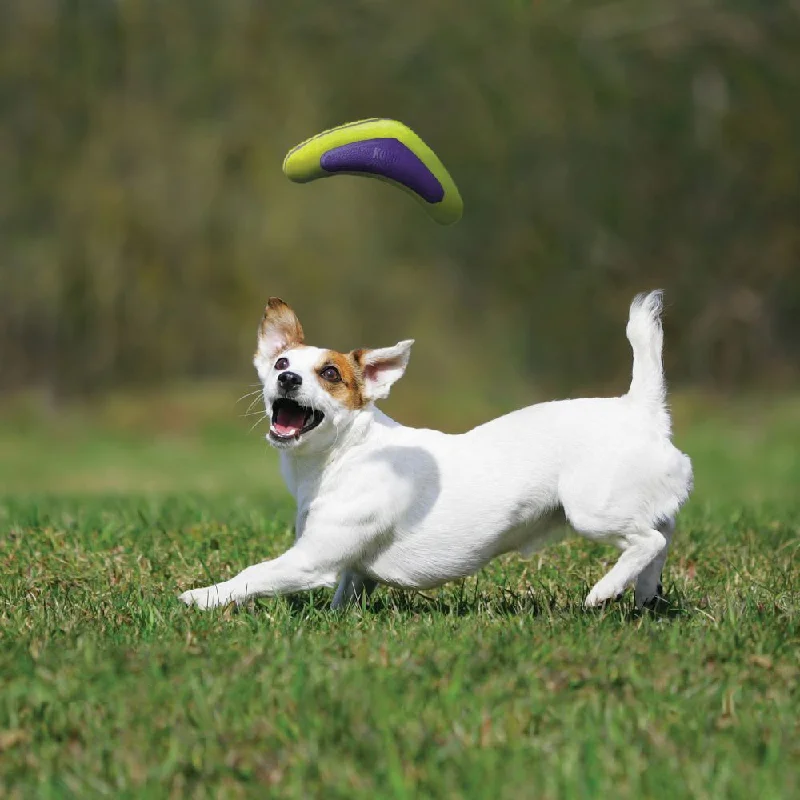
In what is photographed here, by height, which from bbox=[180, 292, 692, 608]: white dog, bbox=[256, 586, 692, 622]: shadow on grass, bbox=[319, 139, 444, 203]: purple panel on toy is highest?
bbox=[319, 139, 444, 203]: purple panel on toy

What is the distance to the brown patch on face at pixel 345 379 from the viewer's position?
4293mm

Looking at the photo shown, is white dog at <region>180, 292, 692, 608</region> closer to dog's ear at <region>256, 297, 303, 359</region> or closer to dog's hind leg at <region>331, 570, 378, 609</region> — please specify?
dog's ear at <region>256, 297, 303, 359</region>

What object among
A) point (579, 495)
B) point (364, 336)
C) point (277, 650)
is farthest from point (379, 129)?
point (364, 336)

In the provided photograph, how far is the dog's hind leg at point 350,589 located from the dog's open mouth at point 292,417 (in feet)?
2.37

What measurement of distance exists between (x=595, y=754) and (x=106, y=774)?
1.22 m

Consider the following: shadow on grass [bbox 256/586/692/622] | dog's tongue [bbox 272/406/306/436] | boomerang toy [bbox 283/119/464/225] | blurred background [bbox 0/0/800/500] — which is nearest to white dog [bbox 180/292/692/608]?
dog's tongue [bbox 272/406/306/436]

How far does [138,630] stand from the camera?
397cm

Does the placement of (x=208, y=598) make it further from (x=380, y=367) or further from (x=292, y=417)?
(x=380, y=367)

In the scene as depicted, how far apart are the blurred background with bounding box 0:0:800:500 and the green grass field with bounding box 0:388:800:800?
10.2 meters

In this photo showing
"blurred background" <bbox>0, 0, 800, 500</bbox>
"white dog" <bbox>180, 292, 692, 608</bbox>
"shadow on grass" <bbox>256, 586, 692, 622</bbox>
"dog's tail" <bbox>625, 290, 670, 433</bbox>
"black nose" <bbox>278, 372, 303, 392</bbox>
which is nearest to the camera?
"black nose" <bbox>278, 372, 303, 392</bbox>

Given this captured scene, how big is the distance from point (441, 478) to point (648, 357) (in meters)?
0.95

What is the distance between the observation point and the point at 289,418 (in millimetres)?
4281

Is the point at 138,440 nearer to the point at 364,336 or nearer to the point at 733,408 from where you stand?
the point at 364,336

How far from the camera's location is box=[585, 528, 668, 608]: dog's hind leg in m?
4.23
